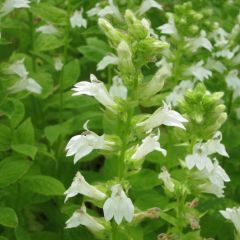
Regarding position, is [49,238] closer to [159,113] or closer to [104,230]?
[104,230]

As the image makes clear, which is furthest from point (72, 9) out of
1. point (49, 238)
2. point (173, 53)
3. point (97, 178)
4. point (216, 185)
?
point (216, 185)

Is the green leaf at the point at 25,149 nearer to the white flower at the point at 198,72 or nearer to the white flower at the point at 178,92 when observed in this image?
the white flower at the point at 178,92

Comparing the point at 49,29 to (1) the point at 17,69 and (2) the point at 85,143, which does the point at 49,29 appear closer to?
(1) the point at 17,69

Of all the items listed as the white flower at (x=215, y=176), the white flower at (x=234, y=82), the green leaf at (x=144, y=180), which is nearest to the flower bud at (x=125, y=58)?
the white flower at (x=215, y=176)

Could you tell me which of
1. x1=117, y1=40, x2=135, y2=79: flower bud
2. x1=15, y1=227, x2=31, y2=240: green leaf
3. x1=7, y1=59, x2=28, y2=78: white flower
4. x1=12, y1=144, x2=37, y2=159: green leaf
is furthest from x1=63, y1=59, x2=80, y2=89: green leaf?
x1=117, y1=40, x2=135, y2=79: flower bud

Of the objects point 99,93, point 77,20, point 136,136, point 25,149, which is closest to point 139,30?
point 99,93

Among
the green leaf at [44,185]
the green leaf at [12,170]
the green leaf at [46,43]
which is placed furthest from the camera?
the green leaf at [46,43]
